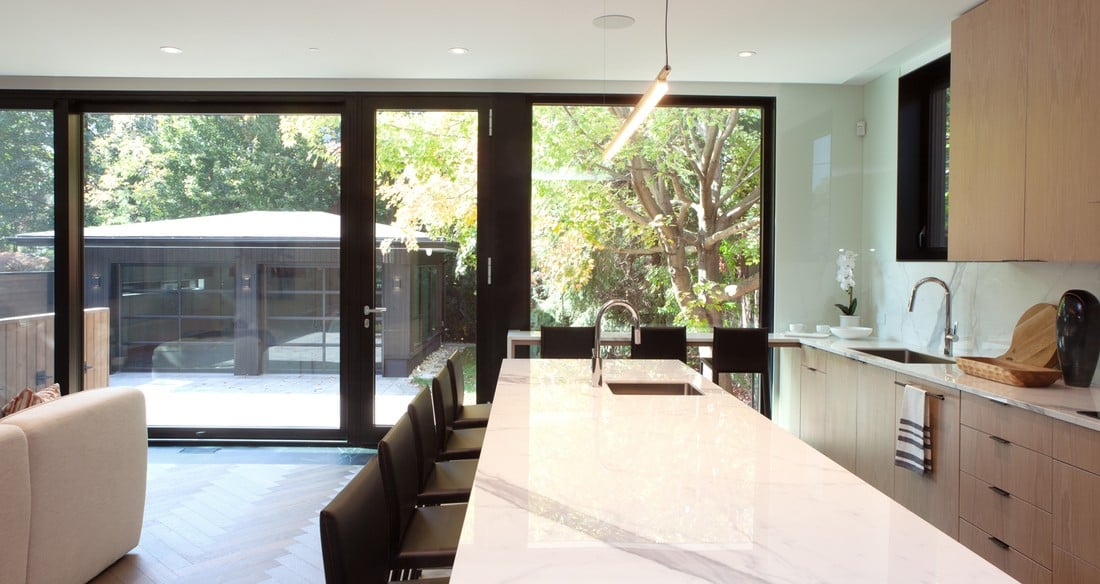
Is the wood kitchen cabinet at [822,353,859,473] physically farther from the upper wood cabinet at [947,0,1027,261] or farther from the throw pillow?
the throw pillow

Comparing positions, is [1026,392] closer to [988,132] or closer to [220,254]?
[988,132]

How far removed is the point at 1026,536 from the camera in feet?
8.52

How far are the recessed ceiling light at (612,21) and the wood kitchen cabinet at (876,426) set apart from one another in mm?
2271

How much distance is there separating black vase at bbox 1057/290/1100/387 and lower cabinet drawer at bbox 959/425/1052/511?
48 cm

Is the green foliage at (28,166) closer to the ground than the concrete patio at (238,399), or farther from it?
farther from it

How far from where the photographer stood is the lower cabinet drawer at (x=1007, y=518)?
2.51m

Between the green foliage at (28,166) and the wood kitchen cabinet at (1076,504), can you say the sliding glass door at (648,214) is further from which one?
the green foliage at (28,166)

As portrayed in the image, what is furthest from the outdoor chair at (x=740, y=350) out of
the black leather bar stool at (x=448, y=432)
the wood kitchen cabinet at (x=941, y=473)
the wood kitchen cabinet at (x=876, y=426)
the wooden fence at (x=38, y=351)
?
the wooden fence at (x=38, y=351)

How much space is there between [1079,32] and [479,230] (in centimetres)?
359

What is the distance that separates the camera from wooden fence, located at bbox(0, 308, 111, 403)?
5.07 metres

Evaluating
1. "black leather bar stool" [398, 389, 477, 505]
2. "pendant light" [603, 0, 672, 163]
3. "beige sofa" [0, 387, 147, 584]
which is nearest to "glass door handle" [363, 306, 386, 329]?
"beige sofa" [0, 387, 147, 584]

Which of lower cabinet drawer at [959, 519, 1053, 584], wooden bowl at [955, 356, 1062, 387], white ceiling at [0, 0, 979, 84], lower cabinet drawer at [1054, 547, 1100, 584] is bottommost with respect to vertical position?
lower cabinet drawer at [959, 519, 1053, 584]

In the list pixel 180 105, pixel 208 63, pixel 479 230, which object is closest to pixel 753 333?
pixel 479 230

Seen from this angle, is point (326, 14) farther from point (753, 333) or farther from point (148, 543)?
point (753, 333)
